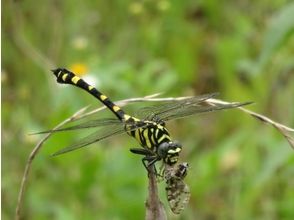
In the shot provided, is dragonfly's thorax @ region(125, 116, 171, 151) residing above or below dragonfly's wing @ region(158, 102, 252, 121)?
below

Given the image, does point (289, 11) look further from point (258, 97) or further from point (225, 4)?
point (225, 4)

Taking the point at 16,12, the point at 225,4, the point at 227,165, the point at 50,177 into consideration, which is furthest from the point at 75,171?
the point at 225,4

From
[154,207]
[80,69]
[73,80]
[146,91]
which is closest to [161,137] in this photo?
[154,207]

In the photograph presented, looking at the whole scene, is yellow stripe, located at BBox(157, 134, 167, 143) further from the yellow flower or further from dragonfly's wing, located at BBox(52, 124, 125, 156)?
the yellow flower

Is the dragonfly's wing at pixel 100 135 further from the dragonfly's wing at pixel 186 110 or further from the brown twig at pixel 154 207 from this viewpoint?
the brown twig at pixel 154 207

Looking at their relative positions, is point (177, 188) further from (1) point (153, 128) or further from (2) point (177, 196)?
(1) point (153, 128)

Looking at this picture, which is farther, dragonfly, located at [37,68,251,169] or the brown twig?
dragonfly, located at [37,68,251,169]

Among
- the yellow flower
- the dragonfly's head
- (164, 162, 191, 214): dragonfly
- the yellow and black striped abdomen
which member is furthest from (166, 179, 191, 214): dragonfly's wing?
the yellow flower
